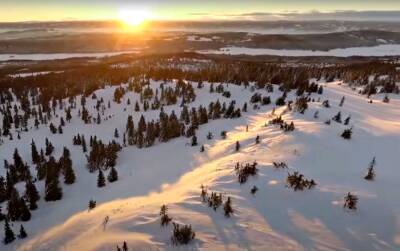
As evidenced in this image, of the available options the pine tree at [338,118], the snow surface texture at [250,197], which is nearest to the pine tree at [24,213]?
the snow surface texture at [250,197]

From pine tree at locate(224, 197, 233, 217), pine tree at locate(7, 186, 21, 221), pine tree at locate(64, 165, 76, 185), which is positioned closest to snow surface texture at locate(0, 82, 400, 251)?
pine tree at locate(224, 197, 233, 217)

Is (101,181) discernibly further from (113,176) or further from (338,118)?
(338,118)

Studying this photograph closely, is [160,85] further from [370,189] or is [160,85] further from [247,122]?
[370,189]

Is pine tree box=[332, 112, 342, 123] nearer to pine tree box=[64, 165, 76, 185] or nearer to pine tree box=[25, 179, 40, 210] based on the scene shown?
pine tree box=[64, 165, 76, 185]

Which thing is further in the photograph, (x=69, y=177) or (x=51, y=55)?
(x=51, y=55)

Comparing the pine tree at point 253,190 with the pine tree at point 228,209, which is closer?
the pine tree at point 228,209

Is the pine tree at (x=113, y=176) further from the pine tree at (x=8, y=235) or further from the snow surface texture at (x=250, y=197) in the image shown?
the pine tree at (x=8, y=235)

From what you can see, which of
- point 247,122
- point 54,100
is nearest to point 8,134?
point 54,100

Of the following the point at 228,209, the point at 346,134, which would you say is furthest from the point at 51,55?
the point at 228,209
